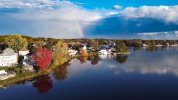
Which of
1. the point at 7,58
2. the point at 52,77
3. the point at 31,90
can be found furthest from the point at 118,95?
the point at 7,58

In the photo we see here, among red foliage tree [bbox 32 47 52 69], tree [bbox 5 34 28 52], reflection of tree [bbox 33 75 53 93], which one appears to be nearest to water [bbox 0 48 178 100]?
reflection of tree [bbox 33 75 53 93]

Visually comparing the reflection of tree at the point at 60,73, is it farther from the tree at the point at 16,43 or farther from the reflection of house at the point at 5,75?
the tree at the point at 16,43

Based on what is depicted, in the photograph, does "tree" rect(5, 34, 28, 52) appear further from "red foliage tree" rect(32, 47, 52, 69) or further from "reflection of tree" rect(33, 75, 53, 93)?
"reflection of tree" rect(33, 75, 53, 93)

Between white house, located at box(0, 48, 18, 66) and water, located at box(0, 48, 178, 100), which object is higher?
white house, located at box(0, 48, 18, 66)

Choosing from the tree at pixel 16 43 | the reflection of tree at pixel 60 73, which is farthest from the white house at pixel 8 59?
the tree at pixel 16 43

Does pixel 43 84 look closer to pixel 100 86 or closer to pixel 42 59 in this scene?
pixel 42 59

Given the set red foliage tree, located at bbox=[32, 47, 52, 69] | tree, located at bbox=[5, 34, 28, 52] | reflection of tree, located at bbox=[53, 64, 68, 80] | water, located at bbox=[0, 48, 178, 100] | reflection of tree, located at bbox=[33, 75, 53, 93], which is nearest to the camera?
water, located at bbox=[0, 48, 178, 100]

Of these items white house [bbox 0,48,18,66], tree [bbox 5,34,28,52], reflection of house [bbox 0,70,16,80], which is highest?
tree [bbox 5,34,28,52]

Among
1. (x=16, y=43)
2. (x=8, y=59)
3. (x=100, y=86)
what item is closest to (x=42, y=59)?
(x=8, y=59)

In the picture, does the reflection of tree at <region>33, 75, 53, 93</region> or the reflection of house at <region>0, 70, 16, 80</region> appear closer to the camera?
the reflection of tree at <region>33, 75, 53, 93</region>
